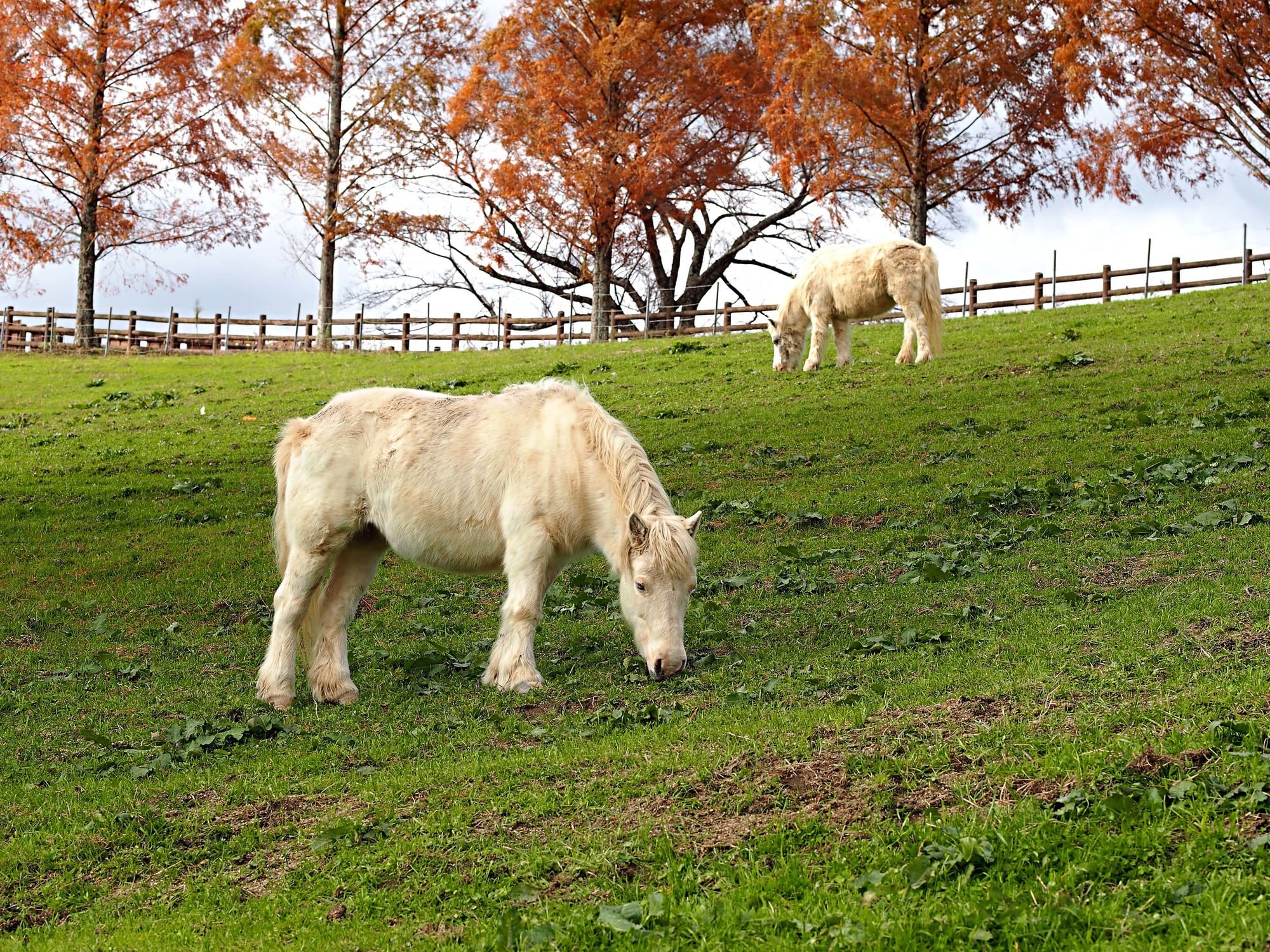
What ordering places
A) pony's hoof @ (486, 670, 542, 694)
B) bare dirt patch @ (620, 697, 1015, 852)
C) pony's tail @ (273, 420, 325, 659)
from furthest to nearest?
pony's tail @ (273, 420, 325, 659) < pony's hoof @ (486, 670, 542, 694) < bare dirt patch @ (620, 697, 1015, 852)

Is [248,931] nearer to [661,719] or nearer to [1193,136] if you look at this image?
[661,719]

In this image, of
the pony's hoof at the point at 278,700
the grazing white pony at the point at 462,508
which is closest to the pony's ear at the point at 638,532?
the grazing white pony at the point at 462,508

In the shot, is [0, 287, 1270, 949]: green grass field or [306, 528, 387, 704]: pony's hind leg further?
[306, 528, 387, 704]: pony's hind leg

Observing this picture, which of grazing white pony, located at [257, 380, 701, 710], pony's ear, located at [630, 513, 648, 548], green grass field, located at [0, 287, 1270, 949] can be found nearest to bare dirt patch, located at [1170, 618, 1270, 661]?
green grass field, located at [0, 287, 1270, 949]

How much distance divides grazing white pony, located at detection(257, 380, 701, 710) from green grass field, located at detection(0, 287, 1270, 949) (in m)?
0.49

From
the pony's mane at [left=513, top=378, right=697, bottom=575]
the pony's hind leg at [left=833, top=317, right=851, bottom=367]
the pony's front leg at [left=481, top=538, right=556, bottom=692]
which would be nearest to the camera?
the pony's mane at [left=513, top=378, right=697, bottom=575]

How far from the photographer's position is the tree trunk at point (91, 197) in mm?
35312

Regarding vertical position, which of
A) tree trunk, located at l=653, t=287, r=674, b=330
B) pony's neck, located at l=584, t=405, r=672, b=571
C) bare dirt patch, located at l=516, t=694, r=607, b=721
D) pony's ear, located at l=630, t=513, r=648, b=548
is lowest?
bare dirt patch, located at l=516, t=694, r=607, b=721

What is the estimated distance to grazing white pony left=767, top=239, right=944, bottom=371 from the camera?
69.0 feet

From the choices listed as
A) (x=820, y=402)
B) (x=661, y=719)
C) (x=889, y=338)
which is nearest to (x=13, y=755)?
(x=661, y=719)

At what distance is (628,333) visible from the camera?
3644cm

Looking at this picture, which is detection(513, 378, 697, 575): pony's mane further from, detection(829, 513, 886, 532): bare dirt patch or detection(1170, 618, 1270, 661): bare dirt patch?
detection(829, 513, 886, 532): bare dirt patch

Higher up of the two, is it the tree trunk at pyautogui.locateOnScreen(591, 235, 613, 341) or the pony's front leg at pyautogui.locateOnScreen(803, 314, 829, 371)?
the tree trunk at pyautogui.locateOnScreen(591, 235, 613, 341)

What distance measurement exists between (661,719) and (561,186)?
29004 mm
